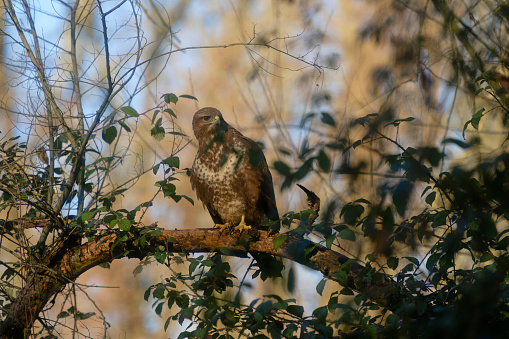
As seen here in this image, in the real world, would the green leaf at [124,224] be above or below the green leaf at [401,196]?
above

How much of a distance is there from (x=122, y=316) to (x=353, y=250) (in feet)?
27.6

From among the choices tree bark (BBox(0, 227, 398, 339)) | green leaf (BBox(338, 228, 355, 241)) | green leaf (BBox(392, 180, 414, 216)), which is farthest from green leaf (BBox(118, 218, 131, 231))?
green leaf (BBox(392, 180, 414, 216))

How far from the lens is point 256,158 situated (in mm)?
1467

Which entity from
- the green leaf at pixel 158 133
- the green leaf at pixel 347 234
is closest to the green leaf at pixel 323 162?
the green leaf at pixel 347 234

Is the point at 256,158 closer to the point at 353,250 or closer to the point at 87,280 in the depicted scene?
the point at 353,250

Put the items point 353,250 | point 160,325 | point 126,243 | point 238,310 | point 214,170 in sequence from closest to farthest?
point 353,250 → point 238,310 → point 126,243 → point 214,170 → point 160,325

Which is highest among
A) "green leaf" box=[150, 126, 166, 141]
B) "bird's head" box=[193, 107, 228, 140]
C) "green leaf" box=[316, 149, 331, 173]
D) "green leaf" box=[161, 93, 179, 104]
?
"bird's head" box=[193, 107, 228, 140]

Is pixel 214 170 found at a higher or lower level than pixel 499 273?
higher

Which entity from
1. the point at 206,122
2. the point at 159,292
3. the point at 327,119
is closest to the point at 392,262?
the point at 327,119

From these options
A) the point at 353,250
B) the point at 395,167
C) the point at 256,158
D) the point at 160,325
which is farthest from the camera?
the point at 160,325

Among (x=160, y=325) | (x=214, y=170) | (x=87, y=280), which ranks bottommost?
(x=214, y=170)

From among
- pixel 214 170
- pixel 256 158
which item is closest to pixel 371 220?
pixel 256 158

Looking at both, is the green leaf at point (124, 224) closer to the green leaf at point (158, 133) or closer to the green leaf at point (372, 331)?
the green leaf at point (158, 133)

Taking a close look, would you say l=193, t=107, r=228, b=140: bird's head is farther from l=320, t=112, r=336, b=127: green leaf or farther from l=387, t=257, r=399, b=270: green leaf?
l=320, t=112, r=336, b=127: green leaf
